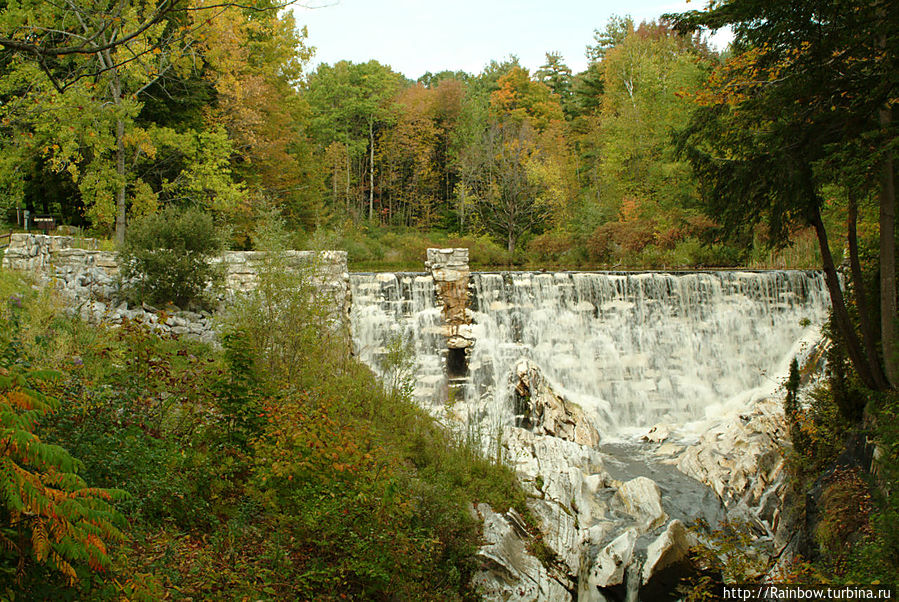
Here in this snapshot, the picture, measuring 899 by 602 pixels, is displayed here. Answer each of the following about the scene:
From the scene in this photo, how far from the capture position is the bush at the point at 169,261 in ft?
31.6

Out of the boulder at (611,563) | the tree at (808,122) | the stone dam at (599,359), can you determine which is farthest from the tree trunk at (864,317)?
the boulder at (611,563)

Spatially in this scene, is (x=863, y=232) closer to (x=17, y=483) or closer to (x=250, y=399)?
(x=250, y=399)

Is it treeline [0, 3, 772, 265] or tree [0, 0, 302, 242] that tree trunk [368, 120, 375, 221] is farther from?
tree [0, 0, 302, 242]

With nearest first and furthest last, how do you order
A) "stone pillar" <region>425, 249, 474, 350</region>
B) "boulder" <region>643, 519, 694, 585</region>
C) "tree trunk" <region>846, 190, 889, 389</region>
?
"boulder" <region>643, 519, 694, 585</region> → "tree trunk" <region>846, 190, 889, 389</region> → "stone pillar" <region>425, 249, 474, 350</region>

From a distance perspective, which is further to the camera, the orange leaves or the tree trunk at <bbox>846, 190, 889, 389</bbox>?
the tree trunk at <bbox>846, 190, 889, 389</bbox>

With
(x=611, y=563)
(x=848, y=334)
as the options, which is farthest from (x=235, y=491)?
(x=848, y=334)

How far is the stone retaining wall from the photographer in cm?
877

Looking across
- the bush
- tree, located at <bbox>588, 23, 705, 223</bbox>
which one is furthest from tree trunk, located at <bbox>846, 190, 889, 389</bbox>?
tree, located at <bbox>588, 23, 705, 223</bbox>

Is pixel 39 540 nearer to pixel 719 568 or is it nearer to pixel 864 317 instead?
pixel 719 568

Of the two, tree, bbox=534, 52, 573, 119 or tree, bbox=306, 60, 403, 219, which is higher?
tree, bbox=534, 52, 573, 119

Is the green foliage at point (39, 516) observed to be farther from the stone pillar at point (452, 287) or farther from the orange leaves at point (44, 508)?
the stone pillar at point (452, 287)

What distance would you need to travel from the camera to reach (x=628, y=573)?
6406 mm

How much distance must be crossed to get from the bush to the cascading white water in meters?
3.61

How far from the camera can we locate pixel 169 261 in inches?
379
